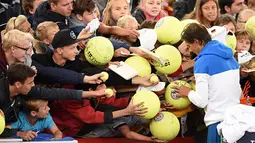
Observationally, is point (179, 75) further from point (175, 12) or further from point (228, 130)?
point (175, 12)

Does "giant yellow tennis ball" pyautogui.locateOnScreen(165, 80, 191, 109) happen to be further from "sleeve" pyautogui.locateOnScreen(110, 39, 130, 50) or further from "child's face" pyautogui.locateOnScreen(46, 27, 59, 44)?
"child's face" pyautogui.locateOnScreen(46, 27, 59, 44)

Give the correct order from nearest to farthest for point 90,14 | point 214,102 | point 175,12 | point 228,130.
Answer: point 228,130 < point 214,102 < point 90,14 < point 175,12

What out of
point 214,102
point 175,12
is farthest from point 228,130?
point 175,12

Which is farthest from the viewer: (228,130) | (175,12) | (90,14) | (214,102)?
(175,12)

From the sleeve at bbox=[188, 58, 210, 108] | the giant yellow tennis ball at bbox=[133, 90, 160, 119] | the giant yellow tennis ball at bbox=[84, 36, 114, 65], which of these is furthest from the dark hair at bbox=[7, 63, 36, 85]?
the sleeve at bbox=[188, 58, 210, 108]

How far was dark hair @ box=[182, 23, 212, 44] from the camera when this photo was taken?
7133 millimetres

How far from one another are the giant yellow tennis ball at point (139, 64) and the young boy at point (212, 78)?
45cm

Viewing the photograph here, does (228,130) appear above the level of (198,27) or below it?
below

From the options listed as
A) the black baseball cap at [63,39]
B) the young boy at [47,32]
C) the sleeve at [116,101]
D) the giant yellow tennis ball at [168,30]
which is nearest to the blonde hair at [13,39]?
the black baseball cap at [63,39]

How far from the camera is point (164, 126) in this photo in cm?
712

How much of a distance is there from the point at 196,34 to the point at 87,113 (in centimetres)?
129

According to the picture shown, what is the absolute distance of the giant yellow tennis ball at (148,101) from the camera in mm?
7031

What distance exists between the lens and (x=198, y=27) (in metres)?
7.17

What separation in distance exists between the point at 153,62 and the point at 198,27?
1.85ft
